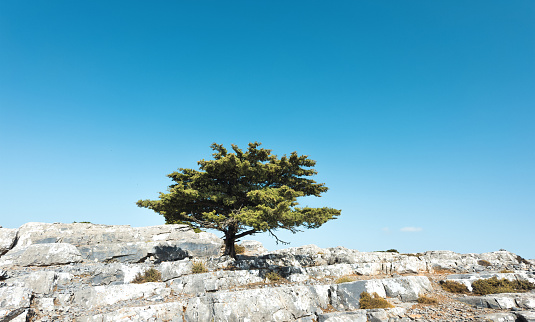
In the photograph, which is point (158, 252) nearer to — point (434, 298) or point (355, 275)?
point (355, 275)

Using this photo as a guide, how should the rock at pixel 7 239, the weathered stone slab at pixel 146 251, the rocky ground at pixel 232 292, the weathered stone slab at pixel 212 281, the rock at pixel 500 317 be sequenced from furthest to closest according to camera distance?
the weathered stone slab at pixel 146 251 < the rock at pixel 7 239 < the weathered stone slab at pixel 212 281 < the rocky ground at pixel 232 292 < the rock at pixel 500 317

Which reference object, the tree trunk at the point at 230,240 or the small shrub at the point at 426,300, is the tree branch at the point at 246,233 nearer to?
the tree trunk at the point at 230,240

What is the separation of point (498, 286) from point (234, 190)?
1994 centimetres

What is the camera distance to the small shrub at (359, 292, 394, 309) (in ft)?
46.2

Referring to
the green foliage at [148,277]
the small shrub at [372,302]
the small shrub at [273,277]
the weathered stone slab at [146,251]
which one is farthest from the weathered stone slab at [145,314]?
the weathered stone slab at [146,251]

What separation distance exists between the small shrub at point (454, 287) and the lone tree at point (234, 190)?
350 inches

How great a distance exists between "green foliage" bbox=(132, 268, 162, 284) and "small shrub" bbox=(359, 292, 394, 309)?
13720mm

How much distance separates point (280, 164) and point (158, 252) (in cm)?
1651

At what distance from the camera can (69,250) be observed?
23.8m

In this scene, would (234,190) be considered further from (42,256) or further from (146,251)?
(42,256)

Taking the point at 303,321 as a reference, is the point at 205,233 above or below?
above

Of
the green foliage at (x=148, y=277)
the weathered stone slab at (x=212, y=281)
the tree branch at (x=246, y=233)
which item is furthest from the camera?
the tree branch at (x=246, y=233)

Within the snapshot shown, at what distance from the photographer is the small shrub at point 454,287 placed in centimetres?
1697

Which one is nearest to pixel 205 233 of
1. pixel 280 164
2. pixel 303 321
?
pixel 280 164
